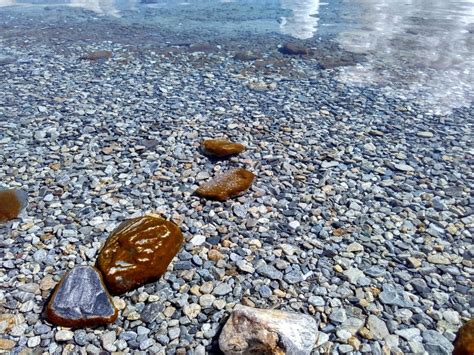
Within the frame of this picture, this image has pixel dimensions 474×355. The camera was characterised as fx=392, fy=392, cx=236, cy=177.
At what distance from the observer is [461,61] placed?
14391 millimetres

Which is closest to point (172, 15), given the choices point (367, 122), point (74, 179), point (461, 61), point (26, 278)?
point (461, 61)

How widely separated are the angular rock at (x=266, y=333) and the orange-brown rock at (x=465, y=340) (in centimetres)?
147

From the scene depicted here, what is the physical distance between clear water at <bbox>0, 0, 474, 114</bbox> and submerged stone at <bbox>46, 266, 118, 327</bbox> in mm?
9158

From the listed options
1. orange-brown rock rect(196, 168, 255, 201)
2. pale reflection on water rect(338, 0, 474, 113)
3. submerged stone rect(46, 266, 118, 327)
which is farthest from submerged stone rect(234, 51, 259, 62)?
submerged stone rect(46, 266, 118, 327)

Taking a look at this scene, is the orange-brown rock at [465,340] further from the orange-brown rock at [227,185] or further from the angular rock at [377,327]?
the orange-brown rock at [227,185]

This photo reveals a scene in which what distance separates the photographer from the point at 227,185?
264 inches

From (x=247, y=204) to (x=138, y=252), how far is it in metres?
2.07

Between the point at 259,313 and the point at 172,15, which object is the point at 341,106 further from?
the point at 172,15

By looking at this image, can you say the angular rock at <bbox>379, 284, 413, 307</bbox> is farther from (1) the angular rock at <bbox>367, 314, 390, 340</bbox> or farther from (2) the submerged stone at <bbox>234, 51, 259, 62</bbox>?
(2) the submerged stone at <bbox>234, 51, 259, 62</bbox>

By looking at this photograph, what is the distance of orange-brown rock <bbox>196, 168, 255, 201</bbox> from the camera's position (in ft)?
21.4

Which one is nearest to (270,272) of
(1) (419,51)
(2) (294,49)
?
(2) (294,49)

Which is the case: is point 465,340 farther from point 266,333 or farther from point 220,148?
point 220,148

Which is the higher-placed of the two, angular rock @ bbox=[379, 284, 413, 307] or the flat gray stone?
the flat gray stone

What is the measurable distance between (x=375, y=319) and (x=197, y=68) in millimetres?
10202
